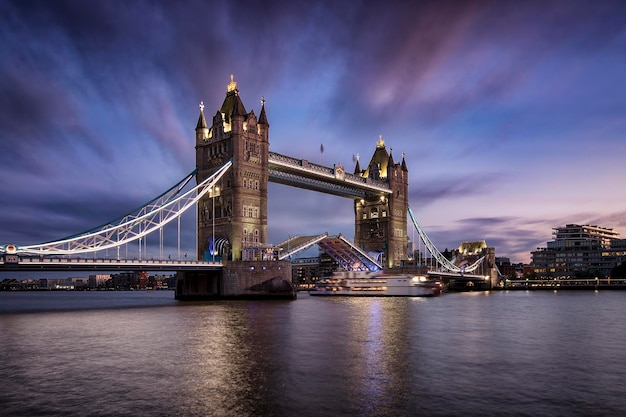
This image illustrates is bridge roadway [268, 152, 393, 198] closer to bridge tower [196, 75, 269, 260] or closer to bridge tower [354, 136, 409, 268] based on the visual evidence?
bridge tower [354, 136, 409, 268]

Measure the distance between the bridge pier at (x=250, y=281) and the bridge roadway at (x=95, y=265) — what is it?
295 cm

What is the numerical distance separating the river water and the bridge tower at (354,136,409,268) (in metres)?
72.1

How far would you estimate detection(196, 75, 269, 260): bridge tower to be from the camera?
72688mm

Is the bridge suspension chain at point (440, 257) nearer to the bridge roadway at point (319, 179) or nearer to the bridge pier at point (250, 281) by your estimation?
the bridge roadway at point (319, 179)

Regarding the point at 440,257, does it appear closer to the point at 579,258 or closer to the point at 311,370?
the point at 579,258

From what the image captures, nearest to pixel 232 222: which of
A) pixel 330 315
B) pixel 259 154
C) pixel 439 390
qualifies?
pixel 259 154

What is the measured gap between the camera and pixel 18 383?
19.4 metres

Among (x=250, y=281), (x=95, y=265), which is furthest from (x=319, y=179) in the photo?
(x=95, y=265)

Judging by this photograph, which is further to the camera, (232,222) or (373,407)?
(232,222)

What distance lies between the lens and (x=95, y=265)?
54750 millimetres

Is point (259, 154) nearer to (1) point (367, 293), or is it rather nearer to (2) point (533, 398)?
(1) point (367, 293)

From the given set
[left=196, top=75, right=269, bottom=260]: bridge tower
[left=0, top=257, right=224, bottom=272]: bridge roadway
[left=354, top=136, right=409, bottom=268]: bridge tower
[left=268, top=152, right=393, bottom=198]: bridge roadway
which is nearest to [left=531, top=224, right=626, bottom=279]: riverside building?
[left=354, top=136, right=409, bottom=268]: bridge tower

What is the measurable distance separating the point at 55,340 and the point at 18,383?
12000 mm

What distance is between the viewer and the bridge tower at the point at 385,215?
109 metres
